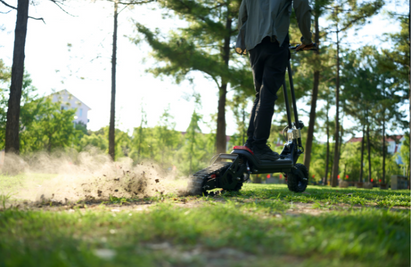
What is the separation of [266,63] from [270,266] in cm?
312

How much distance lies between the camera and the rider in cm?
384

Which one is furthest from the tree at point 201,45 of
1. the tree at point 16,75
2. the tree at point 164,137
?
the tree at point 164,137

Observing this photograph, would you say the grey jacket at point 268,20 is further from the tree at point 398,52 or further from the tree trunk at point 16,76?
the tree at point 398,52

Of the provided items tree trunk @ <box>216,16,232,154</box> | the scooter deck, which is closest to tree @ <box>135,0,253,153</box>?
tree trunk @ <box>216,16,232,154</box>

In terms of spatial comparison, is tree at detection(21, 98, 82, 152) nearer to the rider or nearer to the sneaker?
the rider

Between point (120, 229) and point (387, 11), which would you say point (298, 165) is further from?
→ point (387, 11)

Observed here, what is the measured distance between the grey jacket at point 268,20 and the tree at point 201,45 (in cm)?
912

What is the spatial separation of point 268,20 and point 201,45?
11651 mm

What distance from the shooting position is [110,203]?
2.89 m

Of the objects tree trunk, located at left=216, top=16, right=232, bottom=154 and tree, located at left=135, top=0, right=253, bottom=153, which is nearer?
tree, located at left=135, top=0, right=253, bottom=153

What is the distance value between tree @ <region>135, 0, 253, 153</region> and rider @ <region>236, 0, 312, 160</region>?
31.1ft

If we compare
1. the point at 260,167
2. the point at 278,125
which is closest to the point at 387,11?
the point at 278,125

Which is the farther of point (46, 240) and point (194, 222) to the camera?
point (194, 222)

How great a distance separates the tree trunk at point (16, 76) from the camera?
9.67 metres
